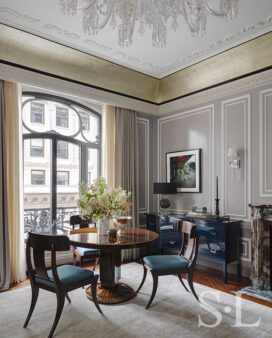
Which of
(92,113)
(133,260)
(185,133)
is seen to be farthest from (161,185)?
(92,113)

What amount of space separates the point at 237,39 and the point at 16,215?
364 cm

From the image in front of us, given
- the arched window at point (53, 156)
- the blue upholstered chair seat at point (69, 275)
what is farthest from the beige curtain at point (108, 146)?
the blue upholstered chair seat at point (69, 275)

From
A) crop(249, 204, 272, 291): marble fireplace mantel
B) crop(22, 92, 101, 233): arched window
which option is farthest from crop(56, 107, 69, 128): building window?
crop(249, 204, 272, 291): marble fireplace mantel

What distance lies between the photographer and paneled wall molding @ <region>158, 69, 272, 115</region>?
11.8 ft

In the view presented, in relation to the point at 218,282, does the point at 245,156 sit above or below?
above

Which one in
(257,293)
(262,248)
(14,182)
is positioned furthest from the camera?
(14,182)

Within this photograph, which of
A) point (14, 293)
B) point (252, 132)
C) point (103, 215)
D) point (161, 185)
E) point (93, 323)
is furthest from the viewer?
point (161, 185)

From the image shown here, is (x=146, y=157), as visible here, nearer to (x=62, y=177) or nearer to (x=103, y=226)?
(x=62, y=177)

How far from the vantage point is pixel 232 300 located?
298 centimetres

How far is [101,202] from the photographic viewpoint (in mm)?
2857

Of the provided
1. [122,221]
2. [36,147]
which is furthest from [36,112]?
[122,221]

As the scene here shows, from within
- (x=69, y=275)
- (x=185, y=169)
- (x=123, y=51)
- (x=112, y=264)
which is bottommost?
(x=112, y=264)

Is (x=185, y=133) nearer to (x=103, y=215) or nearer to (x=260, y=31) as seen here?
(x=260, y=31)

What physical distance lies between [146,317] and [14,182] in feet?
7.51
